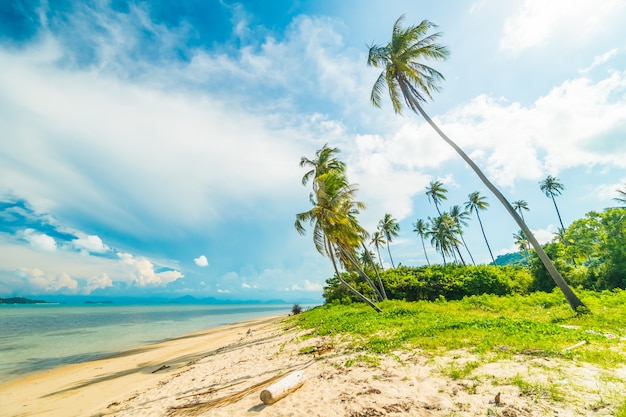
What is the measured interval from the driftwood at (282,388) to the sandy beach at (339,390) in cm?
10

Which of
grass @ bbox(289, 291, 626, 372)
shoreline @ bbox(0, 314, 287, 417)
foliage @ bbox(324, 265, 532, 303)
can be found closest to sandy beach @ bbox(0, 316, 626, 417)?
shoreline @ bbox(0, 314, 287, 417)

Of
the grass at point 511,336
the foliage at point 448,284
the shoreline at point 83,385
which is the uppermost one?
the foliage at point 448,284

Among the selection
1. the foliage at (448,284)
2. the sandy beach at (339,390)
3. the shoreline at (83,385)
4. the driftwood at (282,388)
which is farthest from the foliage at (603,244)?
the shoreline at (83,385)

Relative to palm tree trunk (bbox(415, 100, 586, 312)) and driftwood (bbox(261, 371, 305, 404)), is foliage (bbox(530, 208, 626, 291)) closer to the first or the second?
palm tree trunk (bbox(415, 100, 586, 312))

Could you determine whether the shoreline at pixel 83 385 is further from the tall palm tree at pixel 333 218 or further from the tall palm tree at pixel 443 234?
the tall palm tree at pixel 443 234

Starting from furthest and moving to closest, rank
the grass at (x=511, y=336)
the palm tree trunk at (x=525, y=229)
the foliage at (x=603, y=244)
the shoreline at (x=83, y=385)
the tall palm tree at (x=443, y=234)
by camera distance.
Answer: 1. the tall palm tree at (x=443, y=234)
2. the foliage at (x=603, y=244)
3. the palm tree trunk at (x=525, y=229)
4. the shoreline at (x=83, y=385)
5. the grass at (x=511, y=336)

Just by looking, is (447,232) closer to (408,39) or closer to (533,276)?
(533,276)

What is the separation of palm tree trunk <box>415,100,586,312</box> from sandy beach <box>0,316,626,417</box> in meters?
7.98

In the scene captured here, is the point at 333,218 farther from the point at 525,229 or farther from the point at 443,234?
the point at 443,234

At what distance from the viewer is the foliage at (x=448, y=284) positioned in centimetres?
2494

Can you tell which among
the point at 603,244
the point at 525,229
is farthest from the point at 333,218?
the point at 603,244

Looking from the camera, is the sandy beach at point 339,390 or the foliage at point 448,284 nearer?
the sandy beach at point 339,390

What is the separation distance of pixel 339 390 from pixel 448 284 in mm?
22942

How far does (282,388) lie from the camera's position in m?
5.93
